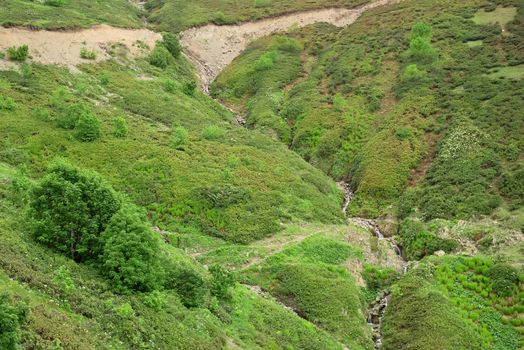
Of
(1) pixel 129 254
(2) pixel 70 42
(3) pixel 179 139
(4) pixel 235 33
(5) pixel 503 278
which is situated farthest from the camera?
(4) pixel 235 33

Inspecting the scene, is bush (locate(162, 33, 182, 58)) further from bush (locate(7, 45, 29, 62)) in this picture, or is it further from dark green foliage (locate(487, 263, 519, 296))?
dark green foliage (locate(487, 263, 519, 296))

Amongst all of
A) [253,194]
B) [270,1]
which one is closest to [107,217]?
[253,194]

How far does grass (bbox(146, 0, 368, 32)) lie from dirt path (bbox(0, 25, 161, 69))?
805 inches

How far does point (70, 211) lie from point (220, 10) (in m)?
98.8

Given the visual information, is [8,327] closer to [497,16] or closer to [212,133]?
[212,133]

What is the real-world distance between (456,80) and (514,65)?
880cm

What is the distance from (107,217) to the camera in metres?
28.3

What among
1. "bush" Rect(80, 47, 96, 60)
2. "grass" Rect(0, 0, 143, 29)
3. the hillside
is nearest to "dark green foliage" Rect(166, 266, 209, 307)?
the hillside

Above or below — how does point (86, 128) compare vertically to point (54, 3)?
below

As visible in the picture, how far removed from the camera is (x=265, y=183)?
185ft

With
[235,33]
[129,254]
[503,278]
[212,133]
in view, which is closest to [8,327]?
[129,254]

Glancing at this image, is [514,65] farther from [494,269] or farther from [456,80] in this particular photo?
[494,269]

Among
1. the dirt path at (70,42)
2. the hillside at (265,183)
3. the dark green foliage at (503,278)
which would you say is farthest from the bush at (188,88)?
the dark green foliage at (503,278)

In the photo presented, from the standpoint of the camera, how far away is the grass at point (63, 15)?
7644 centimetres
